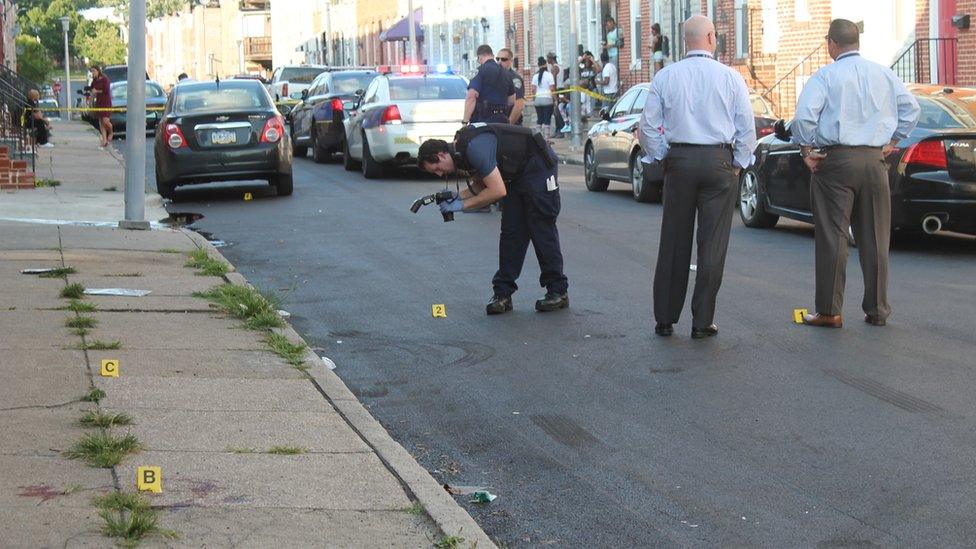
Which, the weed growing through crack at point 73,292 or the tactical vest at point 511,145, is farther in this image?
the weed growing through crack at point 73,292

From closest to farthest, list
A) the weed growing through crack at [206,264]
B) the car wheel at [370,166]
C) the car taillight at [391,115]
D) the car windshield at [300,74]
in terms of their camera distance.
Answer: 1. the weed growing through crack at [206,264]
2. the car taillight at [391,115]
3. the car wheel at [370,166]
4. the car windshield at [300,74]

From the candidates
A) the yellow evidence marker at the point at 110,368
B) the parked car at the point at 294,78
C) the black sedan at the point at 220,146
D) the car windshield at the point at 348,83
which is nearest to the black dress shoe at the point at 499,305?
the yellow evidence marker at the point at 110,368

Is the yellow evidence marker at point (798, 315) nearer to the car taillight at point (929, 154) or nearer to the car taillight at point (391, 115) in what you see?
the car taillight at point (929, 154)

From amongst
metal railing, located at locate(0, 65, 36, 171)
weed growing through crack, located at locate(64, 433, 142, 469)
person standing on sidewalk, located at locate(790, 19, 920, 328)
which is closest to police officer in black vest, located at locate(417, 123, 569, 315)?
person standing on sidewalk, located at locate(790, 19, 920, 328)

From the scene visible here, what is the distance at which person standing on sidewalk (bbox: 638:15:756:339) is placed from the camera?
9.23 meters

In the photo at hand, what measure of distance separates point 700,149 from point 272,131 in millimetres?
11440

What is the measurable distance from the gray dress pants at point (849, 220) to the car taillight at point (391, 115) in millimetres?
13162

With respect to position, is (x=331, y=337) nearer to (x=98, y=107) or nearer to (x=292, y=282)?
(x=292, y=282)

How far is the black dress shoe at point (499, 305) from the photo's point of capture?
34.1 feet

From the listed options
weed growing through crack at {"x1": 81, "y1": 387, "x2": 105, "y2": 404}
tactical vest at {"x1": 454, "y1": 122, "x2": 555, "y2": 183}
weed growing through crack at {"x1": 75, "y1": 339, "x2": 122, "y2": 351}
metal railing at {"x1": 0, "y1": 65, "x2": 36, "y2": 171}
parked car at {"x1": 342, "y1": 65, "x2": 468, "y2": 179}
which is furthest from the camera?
metal railing at {"x1": 0, "y1": 65, "x2": 36, "y2": 171}

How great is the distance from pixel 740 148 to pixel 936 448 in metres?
3.18

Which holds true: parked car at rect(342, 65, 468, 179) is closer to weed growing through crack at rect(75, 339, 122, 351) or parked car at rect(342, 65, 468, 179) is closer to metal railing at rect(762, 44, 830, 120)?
metal railing at rect(762, 44, 830, 120)

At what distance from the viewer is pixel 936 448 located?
6547 mm

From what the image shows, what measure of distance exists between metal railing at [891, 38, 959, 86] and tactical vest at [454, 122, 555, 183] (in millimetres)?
15754
